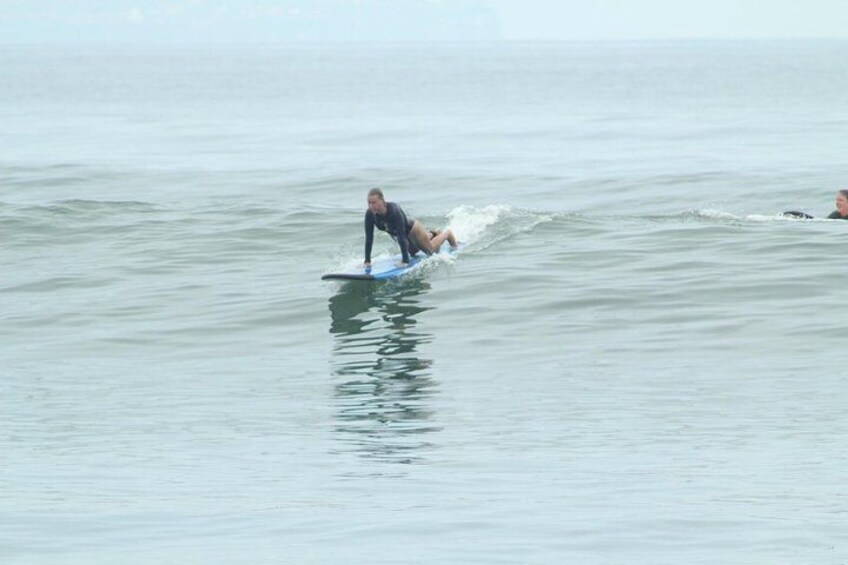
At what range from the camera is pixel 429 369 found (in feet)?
66.5

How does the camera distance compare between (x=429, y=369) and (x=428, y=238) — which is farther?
(x=428, y=238)

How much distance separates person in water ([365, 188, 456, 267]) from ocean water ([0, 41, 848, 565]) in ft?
2.32

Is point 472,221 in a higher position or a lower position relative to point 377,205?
lower

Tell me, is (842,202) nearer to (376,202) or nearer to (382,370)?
(376,202)

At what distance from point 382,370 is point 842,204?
42.2 ft

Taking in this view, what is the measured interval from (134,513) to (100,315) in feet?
42.5

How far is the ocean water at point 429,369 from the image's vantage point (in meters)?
12.0

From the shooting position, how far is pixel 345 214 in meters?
36.5

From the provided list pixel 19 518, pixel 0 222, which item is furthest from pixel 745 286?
pixel 0 222

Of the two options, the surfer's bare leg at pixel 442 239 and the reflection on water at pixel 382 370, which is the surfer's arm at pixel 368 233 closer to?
the reflection on water at pixel 382 370

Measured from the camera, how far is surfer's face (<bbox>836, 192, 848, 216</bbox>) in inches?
1136

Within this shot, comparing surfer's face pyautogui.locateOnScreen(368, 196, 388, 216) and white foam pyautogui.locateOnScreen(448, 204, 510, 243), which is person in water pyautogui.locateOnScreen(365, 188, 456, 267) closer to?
surfer's face pyautogui.locateOnScreen(368, 196, 388, 216)

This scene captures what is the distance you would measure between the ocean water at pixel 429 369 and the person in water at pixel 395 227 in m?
0.71

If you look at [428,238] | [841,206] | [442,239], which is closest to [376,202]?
[428,238]
